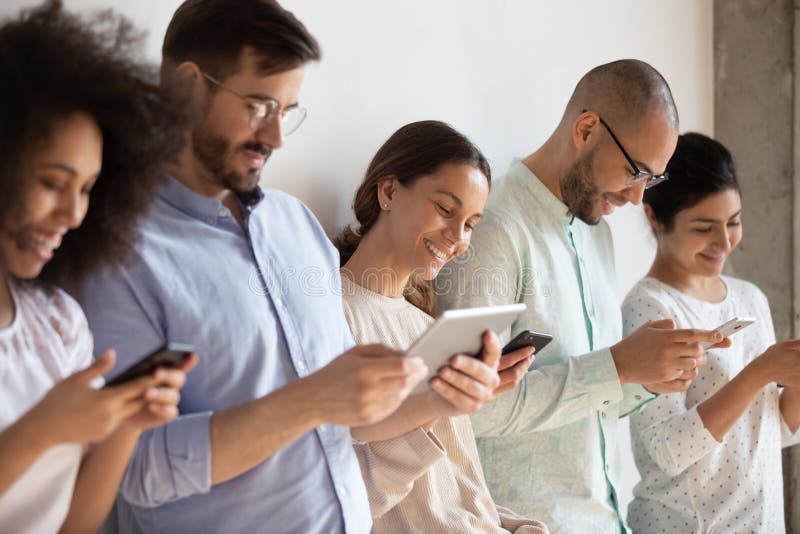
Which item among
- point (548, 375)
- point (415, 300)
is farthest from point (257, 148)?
point (548, 375)

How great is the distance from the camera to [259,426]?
1.64 metres

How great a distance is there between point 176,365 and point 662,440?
6.46ft

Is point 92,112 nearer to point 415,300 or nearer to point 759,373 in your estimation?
point 415,300

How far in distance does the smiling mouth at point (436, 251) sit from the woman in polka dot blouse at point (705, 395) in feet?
3.15

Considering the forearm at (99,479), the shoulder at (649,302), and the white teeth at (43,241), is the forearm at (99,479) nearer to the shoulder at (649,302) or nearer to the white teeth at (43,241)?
the white teeth at (43,241)

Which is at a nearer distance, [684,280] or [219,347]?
[219,347]

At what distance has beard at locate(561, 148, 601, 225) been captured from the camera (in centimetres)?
286

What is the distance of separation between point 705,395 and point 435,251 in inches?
45.9

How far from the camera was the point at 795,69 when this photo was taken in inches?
168

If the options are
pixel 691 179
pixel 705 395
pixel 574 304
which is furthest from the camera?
pixel 691 179

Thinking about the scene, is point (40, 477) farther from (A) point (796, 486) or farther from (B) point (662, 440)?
(A) point (796, 486)

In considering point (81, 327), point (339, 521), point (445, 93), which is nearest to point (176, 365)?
point (81, 327)

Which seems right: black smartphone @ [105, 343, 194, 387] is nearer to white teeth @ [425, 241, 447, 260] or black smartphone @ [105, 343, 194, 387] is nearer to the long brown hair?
white teeth @ [425, 241, 447, 260]

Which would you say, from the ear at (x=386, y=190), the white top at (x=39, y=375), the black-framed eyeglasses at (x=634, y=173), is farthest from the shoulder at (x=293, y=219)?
the black-framed eyeglasses at (x=634, y=173)
